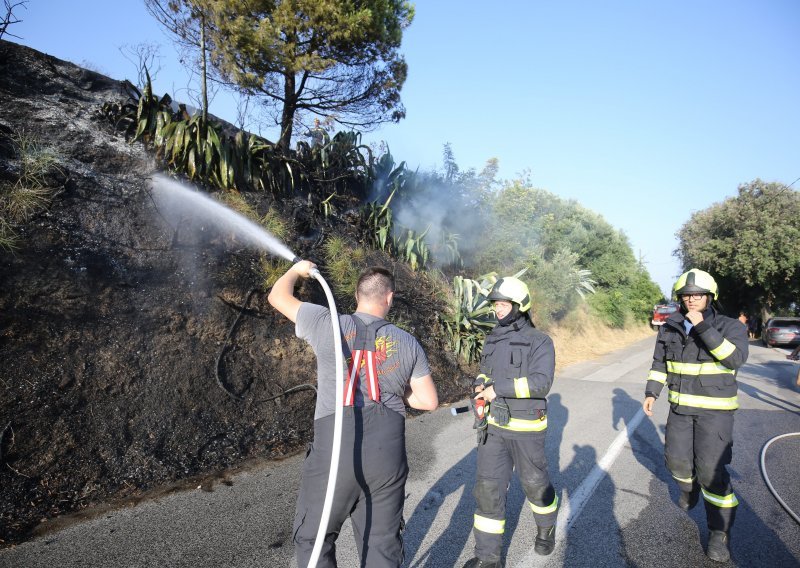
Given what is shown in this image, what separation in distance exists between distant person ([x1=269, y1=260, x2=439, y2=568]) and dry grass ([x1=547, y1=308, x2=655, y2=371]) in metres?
10.5

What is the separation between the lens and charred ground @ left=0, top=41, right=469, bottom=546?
3832 millimetres

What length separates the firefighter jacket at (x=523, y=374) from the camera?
3.06 metres

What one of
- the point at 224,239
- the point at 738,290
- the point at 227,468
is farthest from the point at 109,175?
the point at 738,290

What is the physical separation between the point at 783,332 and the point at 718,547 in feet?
73.1

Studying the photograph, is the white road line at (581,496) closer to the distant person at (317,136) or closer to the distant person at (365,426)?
the distant person at (365,426)

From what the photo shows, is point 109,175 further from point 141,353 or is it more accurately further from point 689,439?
point 689,439

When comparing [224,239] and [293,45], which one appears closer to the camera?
[224,239]

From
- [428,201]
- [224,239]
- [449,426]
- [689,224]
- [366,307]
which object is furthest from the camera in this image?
[689,224]

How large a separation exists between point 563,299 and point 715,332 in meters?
13.3

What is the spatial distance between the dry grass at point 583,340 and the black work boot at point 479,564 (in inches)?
376

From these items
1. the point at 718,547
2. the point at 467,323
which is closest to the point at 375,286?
the point at 718,547

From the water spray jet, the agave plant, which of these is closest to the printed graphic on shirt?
the water spray jet

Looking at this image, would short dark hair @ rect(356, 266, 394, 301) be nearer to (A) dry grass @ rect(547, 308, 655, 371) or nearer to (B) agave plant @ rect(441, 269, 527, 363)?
(B) agave plant @ rect(441, 269, 527, 363)

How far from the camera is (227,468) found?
14.5 feet
